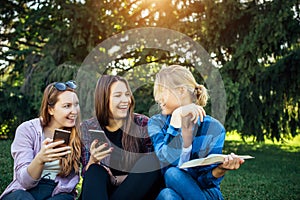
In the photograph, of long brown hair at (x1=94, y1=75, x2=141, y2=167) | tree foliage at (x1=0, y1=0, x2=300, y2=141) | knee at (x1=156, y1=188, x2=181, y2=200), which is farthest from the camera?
tree foliage at (x1=0, y1=0, x2=300, y2=141)

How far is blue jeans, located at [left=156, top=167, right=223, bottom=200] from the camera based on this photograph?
2488 millimetres

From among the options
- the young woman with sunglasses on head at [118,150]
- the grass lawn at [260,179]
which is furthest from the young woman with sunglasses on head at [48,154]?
the grass lawn at [260,179]

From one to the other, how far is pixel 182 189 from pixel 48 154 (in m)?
0.80

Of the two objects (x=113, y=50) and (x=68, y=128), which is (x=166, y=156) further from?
(x=113, y=50)

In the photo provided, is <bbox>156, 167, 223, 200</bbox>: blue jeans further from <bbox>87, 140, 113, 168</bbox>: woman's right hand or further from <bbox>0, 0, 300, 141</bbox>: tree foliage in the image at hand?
<bbox>0, 0, 300, 141</bbox>: tree foliage

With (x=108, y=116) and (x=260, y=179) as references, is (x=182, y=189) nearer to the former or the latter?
(x=108, y=116)

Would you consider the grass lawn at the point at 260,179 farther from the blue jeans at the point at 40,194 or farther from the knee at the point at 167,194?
the knee at the point at 167,194

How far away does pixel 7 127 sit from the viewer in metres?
9.88

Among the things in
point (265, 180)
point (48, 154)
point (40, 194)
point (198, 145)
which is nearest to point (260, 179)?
point (265, 180)

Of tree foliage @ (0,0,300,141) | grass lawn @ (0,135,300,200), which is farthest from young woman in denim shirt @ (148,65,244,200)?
tree foliage @ (0,0,300,141)

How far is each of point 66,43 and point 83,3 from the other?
0.86 metres

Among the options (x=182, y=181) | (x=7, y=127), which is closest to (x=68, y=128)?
(x=182, y=181)

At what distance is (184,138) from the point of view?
264cm

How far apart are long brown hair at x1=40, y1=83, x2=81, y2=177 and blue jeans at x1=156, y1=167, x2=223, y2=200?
0.61 meters
